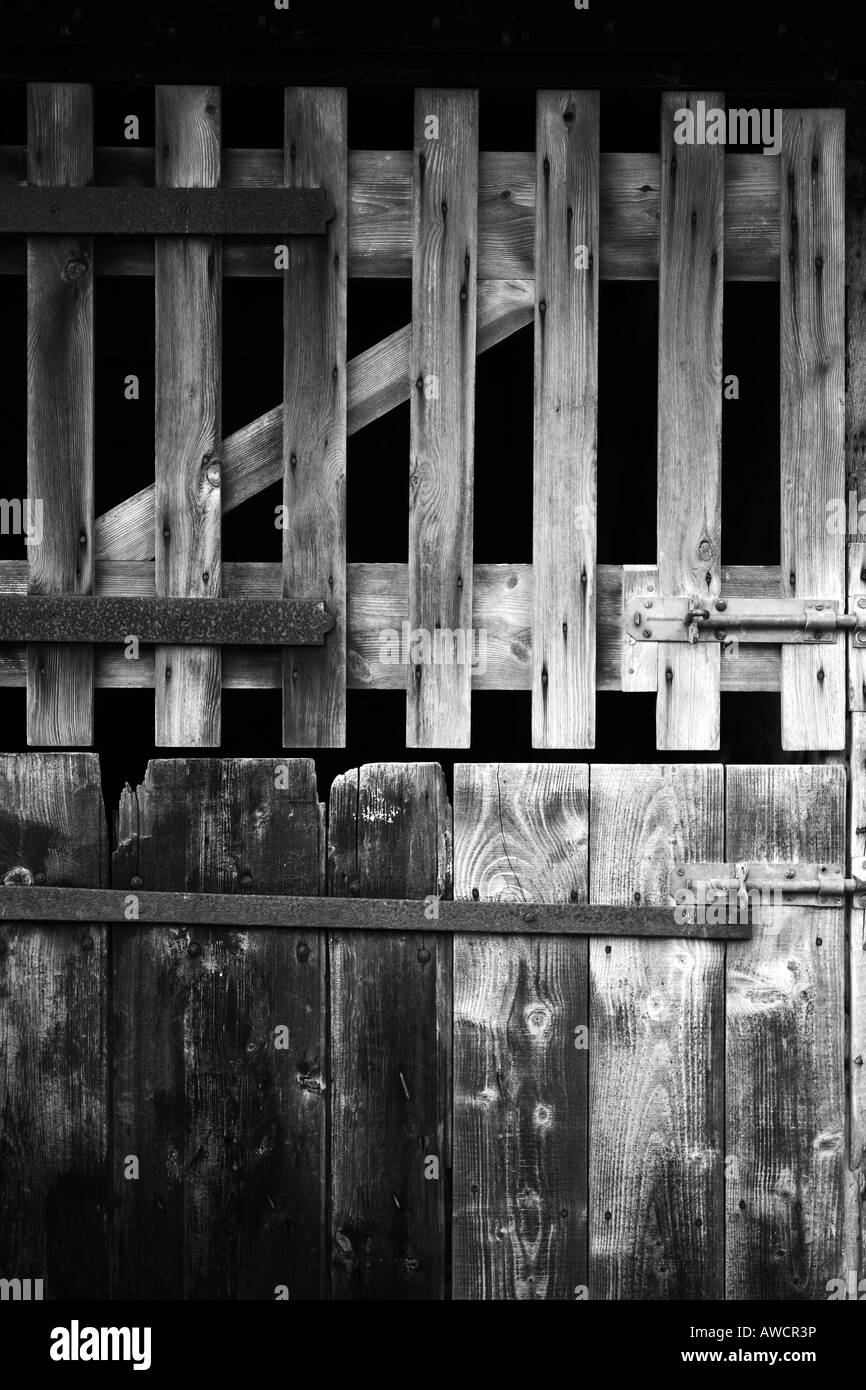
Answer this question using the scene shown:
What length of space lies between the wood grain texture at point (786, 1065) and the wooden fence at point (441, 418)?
0.52 ft

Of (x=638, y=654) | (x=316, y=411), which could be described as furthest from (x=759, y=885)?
(x=316, y=411)

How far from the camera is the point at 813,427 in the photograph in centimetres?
257

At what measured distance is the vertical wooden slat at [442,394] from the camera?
8.32ft

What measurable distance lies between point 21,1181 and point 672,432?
2247 mm

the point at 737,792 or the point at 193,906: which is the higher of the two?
the point at 737,792

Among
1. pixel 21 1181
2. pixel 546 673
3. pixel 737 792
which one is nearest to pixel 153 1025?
pixel 21 1181

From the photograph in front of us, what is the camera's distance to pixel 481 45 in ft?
8.48

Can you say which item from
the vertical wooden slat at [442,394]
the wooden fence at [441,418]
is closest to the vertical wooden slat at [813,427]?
the wooden fence at [441,418]

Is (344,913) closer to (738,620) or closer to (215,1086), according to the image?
(215,1086)

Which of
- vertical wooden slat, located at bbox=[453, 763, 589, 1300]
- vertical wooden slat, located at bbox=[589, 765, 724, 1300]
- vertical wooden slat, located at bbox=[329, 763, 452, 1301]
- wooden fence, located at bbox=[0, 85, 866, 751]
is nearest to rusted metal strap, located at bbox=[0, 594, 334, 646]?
wooden fence, located at bbox=[0, 85, 866, 751]

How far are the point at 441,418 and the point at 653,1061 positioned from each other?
1.53 meters

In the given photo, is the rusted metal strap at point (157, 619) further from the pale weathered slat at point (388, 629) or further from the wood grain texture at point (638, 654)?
the wood grain texture at point (638, 654)

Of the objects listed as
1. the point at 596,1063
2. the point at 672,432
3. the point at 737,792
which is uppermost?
the point at 672,432
